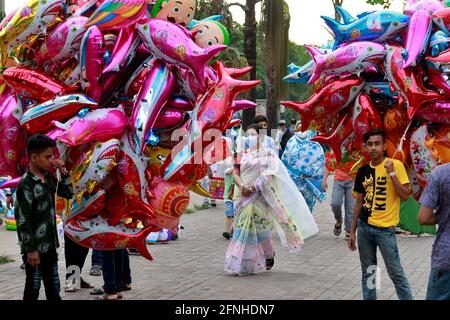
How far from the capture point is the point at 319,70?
796 centimetres

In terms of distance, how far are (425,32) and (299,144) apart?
17.7 feet

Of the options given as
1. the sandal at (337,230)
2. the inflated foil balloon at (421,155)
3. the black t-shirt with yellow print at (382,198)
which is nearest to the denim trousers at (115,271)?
the black t-shirt with yellow print at (382,198)

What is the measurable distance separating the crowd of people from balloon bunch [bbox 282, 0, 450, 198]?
0.61m

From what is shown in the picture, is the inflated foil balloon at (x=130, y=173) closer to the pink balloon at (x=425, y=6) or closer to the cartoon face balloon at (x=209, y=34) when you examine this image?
the cartoon face balloon at (x=209, y=34)

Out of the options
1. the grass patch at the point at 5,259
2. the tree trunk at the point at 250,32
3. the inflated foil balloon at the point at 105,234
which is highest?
the tree trunk at the point at 250,32

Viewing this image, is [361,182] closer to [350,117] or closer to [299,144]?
[350,117]

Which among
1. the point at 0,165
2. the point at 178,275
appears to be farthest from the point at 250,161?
the point at 0,165

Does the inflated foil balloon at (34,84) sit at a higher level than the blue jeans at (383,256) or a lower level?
higher

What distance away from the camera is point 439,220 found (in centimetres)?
530

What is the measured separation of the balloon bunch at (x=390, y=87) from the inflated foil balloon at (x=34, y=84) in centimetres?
258

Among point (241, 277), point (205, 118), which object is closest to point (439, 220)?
point (205, 118)

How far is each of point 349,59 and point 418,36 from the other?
72 centimetres

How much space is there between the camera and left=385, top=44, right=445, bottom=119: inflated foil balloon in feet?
24.1

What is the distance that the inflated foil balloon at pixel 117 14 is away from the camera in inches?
283
